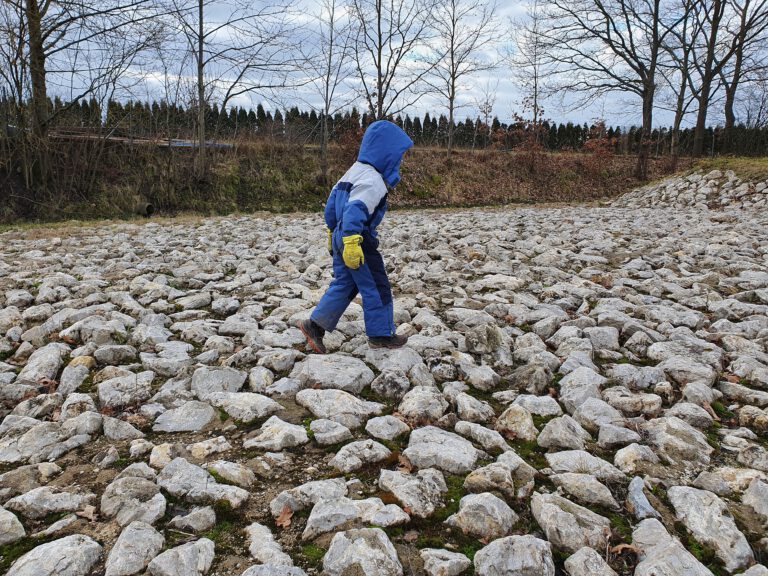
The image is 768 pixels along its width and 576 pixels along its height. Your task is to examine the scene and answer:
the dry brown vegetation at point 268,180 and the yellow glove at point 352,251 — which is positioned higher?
the dry brown vegetation at point 268,180

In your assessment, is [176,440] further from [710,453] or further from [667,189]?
[667,189]

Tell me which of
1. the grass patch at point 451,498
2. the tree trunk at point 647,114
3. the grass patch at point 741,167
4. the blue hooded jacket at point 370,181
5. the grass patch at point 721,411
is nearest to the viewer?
the grass patch at point 451,498

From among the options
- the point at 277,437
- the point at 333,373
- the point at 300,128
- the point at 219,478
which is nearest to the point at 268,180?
the point at 300,128

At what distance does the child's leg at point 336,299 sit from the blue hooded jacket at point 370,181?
10.9 inches

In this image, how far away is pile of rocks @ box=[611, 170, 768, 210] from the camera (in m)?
12.2

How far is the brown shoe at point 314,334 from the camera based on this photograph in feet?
10.7

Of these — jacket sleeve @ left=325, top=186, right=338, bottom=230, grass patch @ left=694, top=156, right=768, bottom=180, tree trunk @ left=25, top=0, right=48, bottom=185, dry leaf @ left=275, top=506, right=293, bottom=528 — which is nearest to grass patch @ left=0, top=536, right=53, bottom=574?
dry leaf @ left=275, top=506, right=293, bottom=528

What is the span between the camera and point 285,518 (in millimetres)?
1756

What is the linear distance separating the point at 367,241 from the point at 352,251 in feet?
1.02

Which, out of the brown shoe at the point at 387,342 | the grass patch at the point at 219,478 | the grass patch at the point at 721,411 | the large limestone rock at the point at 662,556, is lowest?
the grass patch at the point at 219,478

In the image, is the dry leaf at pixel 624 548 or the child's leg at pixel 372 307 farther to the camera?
the child's leg at pixel 372 307

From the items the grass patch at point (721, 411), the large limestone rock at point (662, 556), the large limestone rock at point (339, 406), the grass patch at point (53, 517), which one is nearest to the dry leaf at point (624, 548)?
the large limestone rock at point (662, 556)

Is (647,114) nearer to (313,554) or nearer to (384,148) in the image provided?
(384,148)

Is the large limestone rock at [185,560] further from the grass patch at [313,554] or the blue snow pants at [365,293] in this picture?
the blue snow pants at [365,293]
